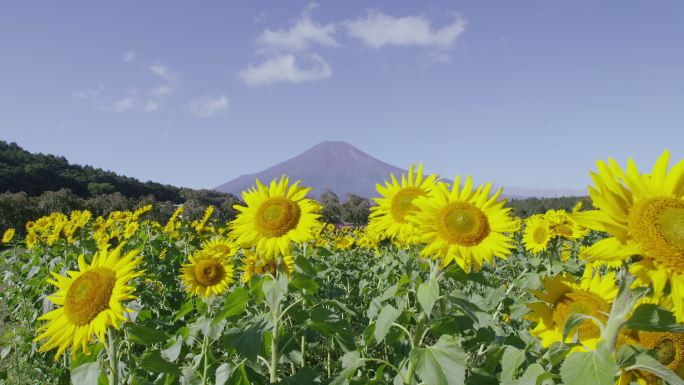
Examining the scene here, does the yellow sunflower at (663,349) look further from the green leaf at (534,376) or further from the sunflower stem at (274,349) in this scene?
the sunflower stem at (274,349)

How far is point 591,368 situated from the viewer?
1540mm

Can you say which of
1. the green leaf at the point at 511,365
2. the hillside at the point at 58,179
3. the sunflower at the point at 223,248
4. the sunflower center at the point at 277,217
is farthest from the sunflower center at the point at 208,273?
the hillside at the point at 58,179

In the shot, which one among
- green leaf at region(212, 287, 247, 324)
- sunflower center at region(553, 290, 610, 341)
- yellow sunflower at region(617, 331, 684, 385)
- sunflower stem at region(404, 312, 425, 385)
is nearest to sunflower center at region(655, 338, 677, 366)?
yellow sunflower at region(617, 331, 684, 385)

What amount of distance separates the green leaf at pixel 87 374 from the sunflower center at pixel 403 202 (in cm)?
225

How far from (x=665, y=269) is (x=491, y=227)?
4.72 ft

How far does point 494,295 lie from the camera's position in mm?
4227

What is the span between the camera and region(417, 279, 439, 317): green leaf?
96.2 inches

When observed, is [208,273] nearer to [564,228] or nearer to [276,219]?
[276,219]

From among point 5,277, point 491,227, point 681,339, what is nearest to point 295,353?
point 491,227

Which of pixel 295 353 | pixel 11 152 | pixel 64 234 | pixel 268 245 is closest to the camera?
pixel 268 245

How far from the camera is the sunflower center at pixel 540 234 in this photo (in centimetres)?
633

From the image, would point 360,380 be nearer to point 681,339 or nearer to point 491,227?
point 491,227

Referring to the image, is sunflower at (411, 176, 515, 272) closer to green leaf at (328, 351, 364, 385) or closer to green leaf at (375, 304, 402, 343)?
green leaf at (375, 304, 402, 343)

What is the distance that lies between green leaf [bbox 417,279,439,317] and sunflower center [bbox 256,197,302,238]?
3.97ft
